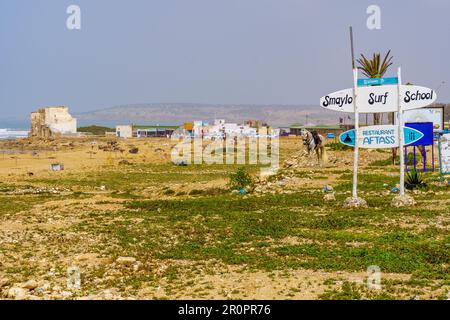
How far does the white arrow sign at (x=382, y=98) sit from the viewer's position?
18625 millimetres

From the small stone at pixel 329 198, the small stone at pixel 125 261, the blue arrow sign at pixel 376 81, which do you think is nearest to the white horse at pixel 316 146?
the small stone at pixel 329 198

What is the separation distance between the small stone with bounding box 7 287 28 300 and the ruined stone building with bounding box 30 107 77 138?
126 m

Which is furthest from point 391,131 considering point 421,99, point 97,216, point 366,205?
point 97,216

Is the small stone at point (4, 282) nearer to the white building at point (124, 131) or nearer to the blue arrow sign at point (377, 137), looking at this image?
the blue arrow sign at point (377, 137)

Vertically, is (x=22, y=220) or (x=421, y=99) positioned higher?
(x=421, y=99)

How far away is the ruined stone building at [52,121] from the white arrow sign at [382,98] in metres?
118

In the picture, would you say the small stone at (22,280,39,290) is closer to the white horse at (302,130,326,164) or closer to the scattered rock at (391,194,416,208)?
the scattered rock at (391,194,416,208)

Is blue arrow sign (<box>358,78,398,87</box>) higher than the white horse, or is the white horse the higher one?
blue arrow sign (<box>358,78,398,87</box>)

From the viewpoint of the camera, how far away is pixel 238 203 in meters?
20.6

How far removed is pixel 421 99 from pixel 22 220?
13740mm

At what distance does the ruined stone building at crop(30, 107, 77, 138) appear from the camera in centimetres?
13250

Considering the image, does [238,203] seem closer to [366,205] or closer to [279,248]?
[366,205]

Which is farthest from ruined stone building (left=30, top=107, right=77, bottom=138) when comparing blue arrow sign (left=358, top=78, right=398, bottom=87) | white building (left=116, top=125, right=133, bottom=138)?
blue arrow sign (left=358, top=78, right=398, bottom=87)
